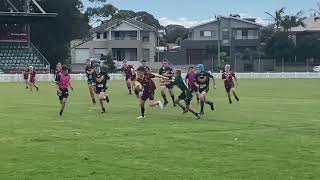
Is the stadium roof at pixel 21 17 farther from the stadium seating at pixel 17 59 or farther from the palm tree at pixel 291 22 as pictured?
the palm tree at pixel 291 22

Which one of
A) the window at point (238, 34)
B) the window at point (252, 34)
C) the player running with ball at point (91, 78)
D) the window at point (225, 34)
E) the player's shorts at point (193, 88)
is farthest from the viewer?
the window at point (225, 34)

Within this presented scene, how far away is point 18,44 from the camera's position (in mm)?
78250

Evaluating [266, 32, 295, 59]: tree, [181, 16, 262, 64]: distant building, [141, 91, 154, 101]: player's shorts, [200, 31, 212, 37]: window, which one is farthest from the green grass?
[200, 31, 212, 37]: window

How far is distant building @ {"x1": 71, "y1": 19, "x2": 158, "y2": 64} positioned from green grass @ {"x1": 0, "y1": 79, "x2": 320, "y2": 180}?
89.1 metres

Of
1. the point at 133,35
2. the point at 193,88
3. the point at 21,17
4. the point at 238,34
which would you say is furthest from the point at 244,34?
the point at 193,88

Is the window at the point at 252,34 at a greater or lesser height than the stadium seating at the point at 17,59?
greater

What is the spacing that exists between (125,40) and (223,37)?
17855 mm

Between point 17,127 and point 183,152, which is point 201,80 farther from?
point 183,152

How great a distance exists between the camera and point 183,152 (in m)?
13.2

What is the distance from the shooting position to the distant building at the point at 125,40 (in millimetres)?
112125

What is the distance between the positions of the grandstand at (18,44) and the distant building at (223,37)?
35731 mm

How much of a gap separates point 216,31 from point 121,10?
773 inches

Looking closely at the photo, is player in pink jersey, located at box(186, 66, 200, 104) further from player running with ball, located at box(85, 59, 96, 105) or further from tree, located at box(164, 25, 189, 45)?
tree, located at box(164, 25, 189, 45)

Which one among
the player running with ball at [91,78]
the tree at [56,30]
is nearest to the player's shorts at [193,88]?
the player running with ball at [91,78]
